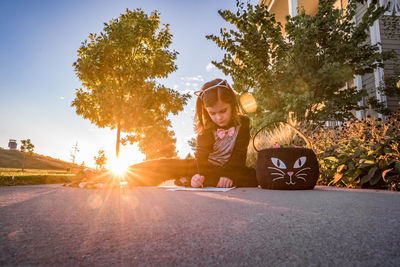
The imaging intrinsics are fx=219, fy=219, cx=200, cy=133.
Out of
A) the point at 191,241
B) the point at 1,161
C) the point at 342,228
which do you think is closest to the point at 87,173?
the point at 191,241

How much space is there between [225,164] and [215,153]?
24cm

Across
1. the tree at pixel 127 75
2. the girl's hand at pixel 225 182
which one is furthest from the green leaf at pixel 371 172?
the tree at pixel 127 75

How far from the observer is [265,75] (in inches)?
227

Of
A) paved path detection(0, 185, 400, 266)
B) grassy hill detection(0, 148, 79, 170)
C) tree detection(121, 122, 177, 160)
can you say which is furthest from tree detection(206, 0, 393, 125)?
grassy hill detection(0, 148, 79, 170)

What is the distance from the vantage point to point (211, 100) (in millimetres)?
2965

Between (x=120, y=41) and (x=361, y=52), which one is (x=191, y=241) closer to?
(x=361, y=52)

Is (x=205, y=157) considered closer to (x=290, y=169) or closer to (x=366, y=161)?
(x=290, y=169)

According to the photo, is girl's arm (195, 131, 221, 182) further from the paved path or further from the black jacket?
the paved path

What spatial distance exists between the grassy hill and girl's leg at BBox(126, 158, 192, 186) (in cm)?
2724

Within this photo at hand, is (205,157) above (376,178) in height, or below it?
above

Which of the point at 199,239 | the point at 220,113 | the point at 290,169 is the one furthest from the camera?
the point at 220,113

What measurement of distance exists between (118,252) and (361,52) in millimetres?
7480

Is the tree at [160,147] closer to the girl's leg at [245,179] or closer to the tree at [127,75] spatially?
the tree at [127,75]

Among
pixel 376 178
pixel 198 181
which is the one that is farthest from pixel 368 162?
pixel 198 181
